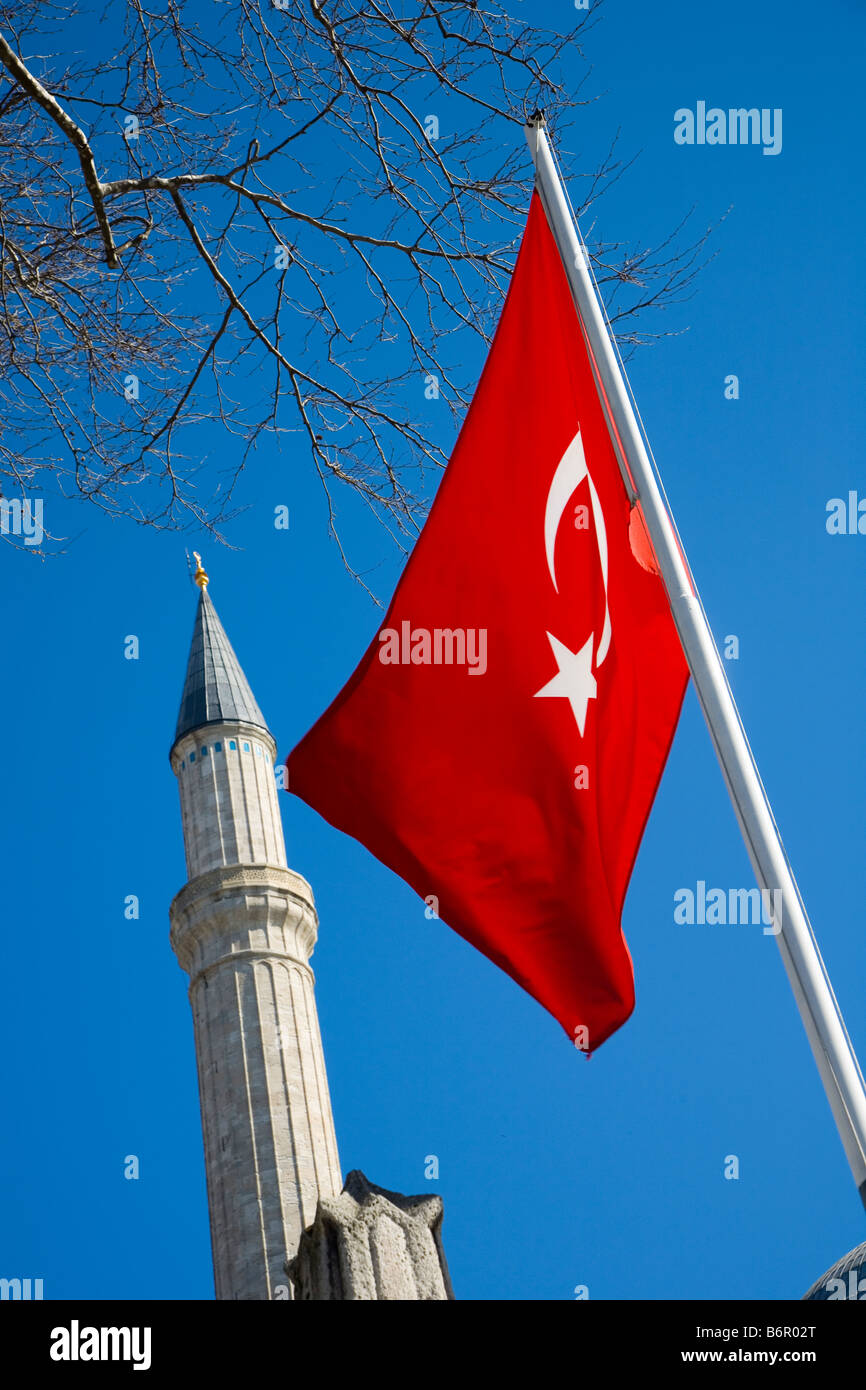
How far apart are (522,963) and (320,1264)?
8968 millimetres

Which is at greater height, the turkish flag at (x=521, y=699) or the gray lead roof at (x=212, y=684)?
the gray lead roof at (x=212, y=684)

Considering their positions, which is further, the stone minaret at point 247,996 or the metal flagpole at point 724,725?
the stone minaret at point 247,996

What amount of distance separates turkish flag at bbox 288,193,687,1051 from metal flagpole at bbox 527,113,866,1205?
0.97ft

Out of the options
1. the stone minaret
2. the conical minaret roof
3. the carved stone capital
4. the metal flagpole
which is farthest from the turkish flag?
the conical minaret roof

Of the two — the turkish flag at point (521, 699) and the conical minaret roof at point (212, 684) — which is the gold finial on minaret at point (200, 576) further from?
the turkish flag at point (521, 699)

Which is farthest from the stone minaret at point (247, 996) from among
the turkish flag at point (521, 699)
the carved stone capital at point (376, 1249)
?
the turkish flag at point (521, 699)

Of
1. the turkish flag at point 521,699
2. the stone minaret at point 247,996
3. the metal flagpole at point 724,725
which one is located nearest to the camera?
the metal flagpole at point 724,725

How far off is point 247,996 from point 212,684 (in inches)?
262

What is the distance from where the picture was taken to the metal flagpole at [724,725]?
446 cm

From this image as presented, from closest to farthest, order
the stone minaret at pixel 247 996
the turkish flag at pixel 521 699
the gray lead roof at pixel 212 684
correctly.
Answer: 1. the turkish flag at pixel 521 699
2. the stone minaret at pixel 247 996
3. the gray lead roof at pixel 212 684

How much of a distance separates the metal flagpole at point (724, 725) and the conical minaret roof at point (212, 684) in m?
22.0
